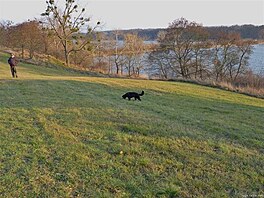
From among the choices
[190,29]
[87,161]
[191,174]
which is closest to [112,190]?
[87,161]

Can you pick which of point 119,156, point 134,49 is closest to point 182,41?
point 134,49

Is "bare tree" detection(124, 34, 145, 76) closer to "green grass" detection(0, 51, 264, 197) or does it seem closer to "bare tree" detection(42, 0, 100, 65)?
"bare tree" detection(42, 0, 100, 65)

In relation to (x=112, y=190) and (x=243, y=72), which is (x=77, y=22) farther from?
(x=112, y=190)

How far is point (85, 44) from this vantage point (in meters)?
38.9

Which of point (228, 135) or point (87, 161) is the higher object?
point (87, 161)

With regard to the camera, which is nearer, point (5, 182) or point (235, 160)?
point (5, 182)

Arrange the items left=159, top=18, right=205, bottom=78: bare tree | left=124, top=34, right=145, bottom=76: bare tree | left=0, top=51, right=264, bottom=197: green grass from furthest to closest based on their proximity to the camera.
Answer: left=124, top=34, right=145, bottom=76: bare tree, left=159, top=18, right=205, bottom=78: bare tree, left=0, top=51, right=264, bottom=197: green grass

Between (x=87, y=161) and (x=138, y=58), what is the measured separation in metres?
42.7

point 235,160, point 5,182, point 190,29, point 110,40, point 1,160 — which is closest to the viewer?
point 5,182

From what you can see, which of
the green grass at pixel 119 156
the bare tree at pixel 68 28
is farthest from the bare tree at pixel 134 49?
the green grass at pixel 119 156

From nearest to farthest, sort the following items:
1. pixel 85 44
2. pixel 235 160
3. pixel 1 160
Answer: pixel 1 160 < pixel 235 160 < pixel 85 44

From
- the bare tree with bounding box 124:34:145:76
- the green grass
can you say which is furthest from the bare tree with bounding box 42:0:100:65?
the green grass

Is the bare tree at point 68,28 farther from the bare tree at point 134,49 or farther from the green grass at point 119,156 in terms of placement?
the green grass at point 119,156

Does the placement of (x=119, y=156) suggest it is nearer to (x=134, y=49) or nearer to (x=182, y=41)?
(x=182, y=41)
